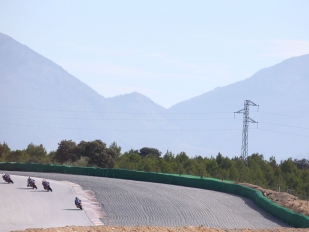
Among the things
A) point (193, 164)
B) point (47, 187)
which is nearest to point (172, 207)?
point (47, 187)

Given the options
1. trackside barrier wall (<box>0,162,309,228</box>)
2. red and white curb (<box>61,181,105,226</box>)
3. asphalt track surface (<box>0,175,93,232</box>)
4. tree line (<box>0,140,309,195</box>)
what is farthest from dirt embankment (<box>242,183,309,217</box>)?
tree line (<box>0,140,309,195</box>)

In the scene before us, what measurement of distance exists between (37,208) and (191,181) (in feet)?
88.6

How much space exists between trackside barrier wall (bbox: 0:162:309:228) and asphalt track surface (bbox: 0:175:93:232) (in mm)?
11923

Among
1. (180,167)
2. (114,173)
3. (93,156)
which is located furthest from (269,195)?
(93,156)

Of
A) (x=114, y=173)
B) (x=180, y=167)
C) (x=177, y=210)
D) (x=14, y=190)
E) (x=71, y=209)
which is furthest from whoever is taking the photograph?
(x=180, y=167)

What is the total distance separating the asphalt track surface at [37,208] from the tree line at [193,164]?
2331 centimetres

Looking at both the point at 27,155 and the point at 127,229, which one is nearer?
the point at 127,229

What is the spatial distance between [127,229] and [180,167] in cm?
6525

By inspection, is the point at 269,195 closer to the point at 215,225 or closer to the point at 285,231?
the point at 215,225

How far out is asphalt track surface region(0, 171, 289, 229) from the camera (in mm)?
44056

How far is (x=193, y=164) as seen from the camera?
10125 cm

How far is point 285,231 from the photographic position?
37000 millimetres

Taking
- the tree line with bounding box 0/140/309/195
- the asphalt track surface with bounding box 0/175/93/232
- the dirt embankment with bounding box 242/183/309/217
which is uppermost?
the tree line with bounding box 0/140/309/195

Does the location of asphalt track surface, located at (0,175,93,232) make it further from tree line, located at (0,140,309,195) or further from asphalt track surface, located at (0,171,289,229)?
tree line, located at (0,140,309,195)
